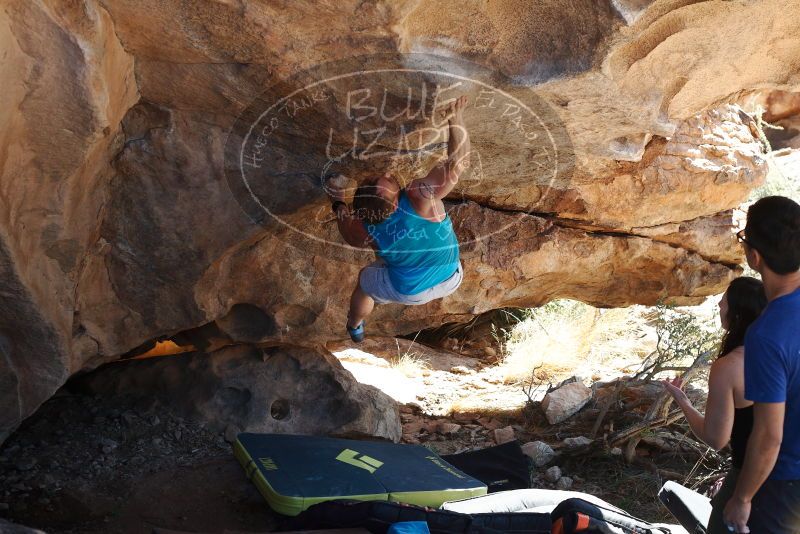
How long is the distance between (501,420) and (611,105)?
3.48 metres

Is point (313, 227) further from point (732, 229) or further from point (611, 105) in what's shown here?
point (732, 229)

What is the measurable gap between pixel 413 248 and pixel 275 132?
908mm

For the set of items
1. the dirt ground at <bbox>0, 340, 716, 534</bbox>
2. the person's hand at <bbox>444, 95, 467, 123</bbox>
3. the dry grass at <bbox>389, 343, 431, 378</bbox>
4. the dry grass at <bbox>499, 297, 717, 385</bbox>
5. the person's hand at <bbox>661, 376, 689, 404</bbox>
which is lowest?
the dry grass at <bbox>499, 297, 717, 385</bbox>

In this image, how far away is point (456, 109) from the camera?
3.44 meters

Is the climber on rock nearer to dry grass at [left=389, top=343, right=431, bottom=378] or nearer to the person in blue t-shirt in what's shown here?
the person in blue t-shirt

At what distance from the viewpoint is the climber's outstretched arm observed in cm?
345

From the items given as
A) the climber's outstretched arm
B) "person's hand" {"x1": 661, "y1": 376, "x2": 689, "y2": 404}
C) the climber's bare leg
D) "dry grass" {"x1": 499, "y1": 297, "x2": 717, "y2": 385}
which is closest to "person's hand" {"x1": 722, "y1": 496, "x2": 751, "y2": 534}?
"person's hand" {"x1": 661, "y1": 376, "x2": 689, "y2": 404}

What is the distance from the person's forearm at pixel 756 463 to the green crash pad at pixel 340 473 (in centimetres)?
189

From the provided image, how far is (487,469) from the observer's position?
4.76 meters

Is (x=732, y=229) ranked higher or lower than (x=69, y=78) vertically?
lower

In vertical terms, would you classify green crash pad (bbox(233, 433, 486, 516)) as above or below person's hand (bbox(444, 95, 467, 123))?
below

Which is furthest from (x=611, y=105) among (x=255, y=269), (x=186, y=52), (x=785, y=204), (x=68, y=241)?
(x=68, y=241)

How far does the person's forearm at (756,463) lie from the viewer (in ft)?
7.86

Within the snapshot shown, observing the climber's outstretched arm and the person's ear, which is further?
the climber's outstretched arm
